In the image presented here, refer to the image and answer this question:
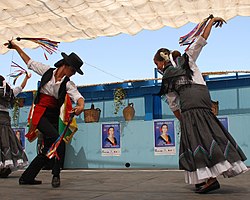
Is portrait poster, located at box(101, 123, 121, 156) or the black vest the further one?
portrait poster, located at box(101, 123, 121, 156)

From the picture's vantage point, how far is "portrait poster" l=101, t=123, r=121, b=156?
8.31m

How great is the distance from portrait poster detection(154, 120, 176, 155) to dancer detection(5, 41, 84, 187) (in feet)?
14.8

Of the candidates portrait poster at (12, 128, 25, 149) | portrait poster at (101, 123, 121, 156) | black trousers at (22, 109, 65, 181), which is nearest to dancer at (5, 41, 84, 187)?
black trousers at (22, 109, 65, 181)

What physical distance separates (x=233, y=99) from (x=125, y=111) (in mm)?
2574

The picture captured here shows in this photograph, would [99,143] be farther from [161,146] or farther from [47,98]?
[47,98]

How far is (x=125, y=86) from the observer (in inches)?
347

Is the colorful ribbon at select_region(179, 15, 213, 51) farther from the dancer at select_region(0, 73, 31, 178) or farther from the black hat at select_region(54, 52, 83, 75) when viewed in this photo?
the dancer at select_region(0, 73, 31, 178)

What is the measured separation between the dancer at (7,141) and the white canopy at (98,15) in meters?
2.01

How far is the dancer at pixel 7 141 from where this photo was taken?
4.81m

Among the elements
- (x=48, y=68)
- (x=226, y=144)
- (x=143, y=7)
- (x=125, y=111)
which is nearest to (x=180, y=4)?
(x=143, y=7)

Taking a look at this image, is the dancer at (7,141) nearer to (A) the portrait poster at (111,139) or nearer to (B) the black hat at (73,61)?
(B) the black hat at (73,61)

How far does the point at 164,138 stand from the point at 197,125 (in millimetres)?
5096

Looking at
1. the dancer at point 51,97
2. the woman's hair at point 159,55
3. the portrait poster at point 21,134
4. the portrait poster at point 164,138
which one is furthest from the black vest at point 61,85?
the portrait poster at point 21,134

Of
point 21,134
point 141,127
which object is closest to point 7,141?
point 141,127
